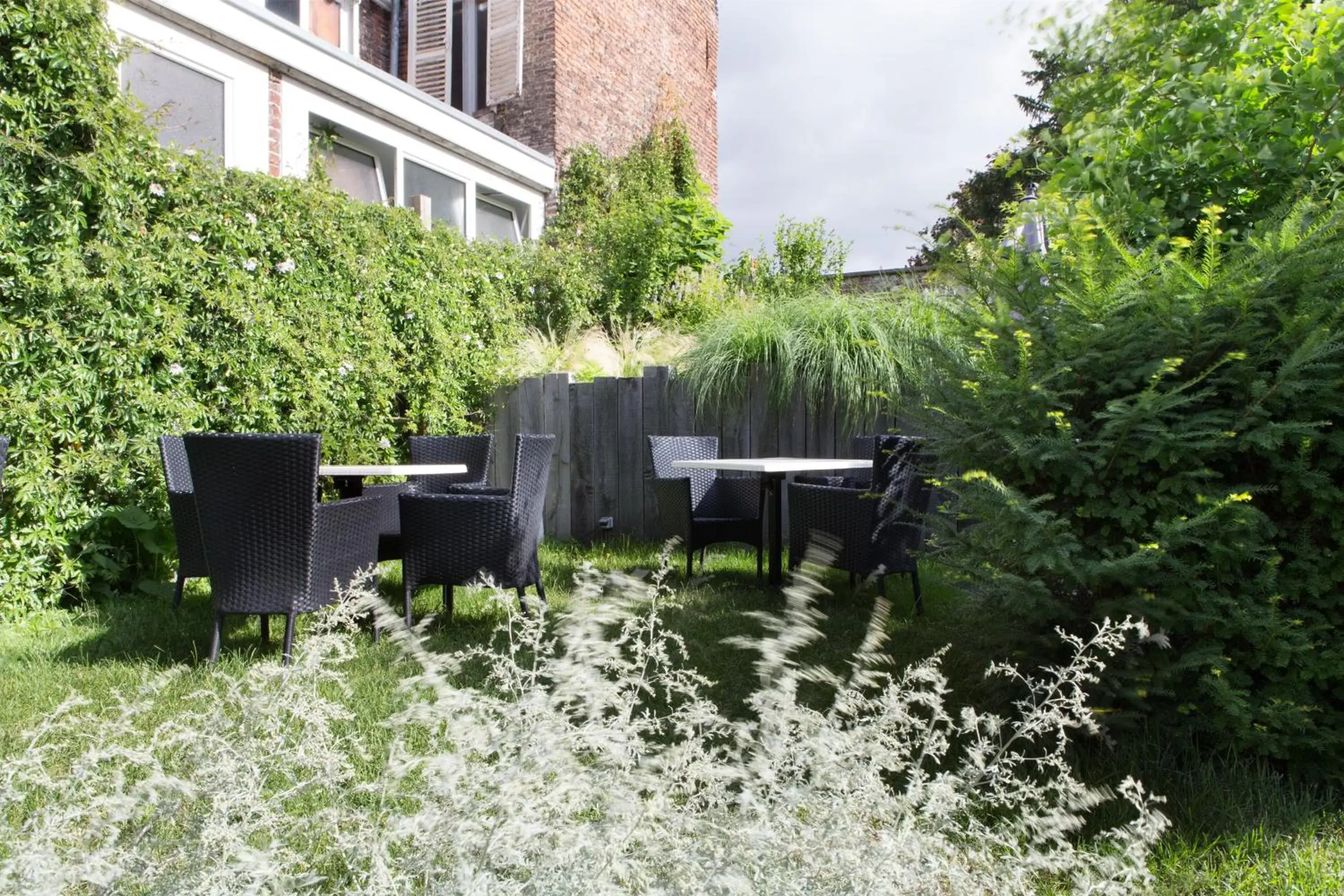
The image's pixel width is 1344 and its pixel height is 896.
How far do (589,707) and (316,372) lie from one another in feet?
17.4

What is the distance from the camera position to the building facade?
8031 millimetres

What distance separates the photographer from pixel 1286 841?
217 cm

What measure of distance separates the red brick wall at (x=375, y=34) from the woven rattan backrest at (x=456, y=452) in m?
8.15

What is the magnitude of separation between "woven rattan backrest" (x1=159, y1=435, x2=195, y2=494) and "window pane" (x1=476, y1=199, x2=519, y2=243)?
7.16 metres

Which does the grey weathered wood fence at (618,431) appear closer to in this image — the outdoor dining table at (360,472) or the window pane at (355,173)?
the outdoor dining table at (360,472)

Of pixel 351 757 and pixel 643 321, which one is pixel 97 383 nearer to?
pixel 351 757

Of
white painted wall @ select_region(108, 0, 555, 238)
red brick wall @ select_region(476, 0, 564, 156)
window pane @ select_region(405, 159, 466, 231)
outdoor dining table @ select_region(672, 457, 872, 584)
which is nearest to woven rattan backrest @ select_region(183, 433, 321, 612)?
outdoor dining table @ select_region(672, 457, 872, 584)

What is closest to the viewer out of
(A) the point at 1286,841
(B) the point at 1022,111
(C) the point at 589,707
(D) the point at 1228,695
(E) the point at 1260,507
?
(C) the point at 589,707

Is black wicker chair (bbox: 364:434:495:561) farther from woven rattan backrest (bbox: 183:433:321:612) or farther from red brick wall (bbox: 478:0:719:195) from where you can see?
red brick wall (bbox: 478:0:719:195)

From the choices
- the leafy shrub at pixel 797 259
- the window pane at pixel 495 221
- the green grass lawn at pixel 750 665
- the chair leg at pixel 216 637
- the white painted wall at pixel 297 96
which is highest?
the white painted wall at pixel 297 96

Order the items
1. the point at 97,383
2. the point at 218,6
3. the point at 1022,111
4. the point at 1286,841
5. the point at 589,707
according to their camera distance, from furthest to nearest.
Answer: the point at 1022,111, the point at 218,6, the point at 97,383, the point at 1286,841, the point at 589,707

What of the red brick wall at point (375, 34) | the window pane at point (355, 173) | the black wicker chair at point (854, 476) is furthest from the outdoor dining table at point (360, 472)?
the red brick wall at point (375, 34)

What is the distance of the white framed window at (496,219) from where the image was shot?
11.7 metres

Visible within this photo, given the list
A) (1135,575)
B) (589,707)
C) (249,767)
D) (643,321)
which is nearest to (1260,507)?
(1135,575)
